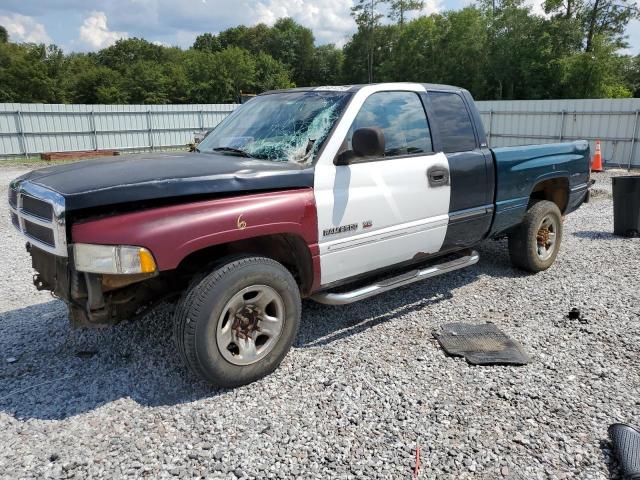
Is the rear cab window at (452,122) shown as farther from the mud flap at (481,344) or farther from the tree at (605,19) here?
the tree at (605,19)

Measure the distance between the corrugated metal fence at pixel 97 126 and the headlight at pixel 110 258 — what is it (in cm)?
2061

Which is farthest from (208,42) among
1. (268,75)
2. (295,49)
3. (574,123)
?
(574,123)

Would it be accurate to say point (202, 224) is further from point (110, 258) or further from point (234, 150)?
point (234, 150)

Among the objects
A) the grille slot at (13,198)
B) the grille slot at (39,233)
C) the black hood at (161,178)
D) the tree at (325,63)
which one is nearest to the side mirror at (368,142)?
the black hood at (161,178)

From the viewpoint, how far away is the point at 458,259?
4.88 metres

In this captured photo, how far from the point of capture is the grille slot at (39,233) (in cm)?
296

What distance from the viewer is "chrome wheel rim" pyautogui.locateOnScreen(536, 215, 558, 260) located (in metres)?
5.78

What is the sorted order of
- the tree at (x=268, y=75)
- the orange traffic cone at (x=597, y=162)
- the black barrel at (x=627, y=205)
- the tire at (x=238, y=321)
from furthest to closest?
the tree at (x=268, y=75) → the orange traffic cone at (x=597, y=162) → the black barrel at (x=627, y=205) → the tire at (x=238, y=321)

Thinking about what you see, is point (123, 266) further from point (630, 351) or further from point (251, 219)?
point (630, 351)

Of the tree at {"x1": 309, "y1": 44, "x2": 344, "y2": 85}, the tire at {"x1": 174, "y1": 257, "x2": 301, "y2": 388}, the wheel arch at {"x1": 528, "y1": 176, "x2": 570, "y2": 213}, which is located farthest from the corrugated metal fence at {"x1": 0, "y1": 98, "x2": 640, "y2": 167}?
the tree at {"x1": 309, "y1": 44, "x2": 344, "y2": 85}

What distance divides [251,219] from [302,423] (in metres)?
1.27

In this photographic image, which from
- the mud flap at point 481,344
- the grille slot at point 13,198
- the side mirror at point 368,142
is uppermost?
the side mirror at point 368,142

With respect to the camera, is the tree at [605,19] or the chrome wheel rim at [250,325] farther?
the tree at [605,19]

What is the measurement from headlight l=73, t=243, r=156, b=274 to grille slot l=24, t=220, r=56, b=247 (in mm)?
217
